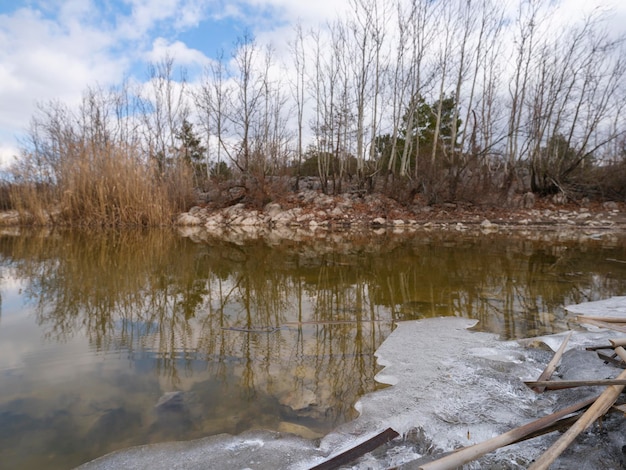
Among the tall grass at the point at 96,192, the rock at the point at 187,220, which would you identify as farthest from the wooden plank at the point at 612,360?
the rock at the point at 187,220

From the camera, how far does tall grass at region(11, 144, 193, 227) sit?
11281 millimetres

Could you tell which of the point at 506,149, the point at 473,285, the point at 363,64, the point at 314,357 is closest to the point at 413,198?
the point at 506,149

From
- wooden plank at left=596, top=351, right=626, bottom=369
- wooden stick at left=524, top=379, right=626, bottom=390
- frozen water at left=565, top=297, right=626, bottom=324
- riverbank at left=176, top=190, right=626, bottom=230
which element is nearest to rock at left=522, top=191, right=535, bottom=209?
riverbank at left=176, top=190, right=626, bottom=230

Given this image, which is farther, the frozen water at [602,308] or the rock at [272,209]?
the rock at [272,209]

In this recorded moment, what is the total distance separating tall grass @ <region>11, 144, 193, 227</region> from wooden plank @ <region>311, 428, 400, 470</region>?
39.2ft

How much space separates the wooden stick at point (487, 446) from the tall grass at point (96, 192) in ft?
40.4

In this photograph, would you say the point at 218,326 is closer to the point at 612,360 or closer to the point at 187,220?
the point at 612,360

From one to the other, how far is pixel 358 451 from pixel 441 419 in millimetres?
516

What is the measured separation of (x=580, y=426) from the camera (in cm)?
121

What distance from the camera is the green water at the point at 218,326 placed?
171 cm

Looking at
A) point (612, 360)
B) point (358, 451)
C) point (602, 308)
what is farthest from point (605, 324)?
point (358, 451)

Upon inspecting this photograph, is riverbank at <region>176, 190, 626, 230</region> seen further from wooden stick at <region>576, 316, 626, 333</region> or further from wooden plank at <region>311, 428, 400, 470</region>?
wooden plank at <region>311, 428, 400, 470</region>

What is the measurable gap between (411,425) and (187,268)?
453 cm

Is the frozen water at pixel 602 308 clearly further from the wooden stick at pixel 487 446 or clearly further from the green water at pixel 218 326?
the wooden stick at pixel 487 446
